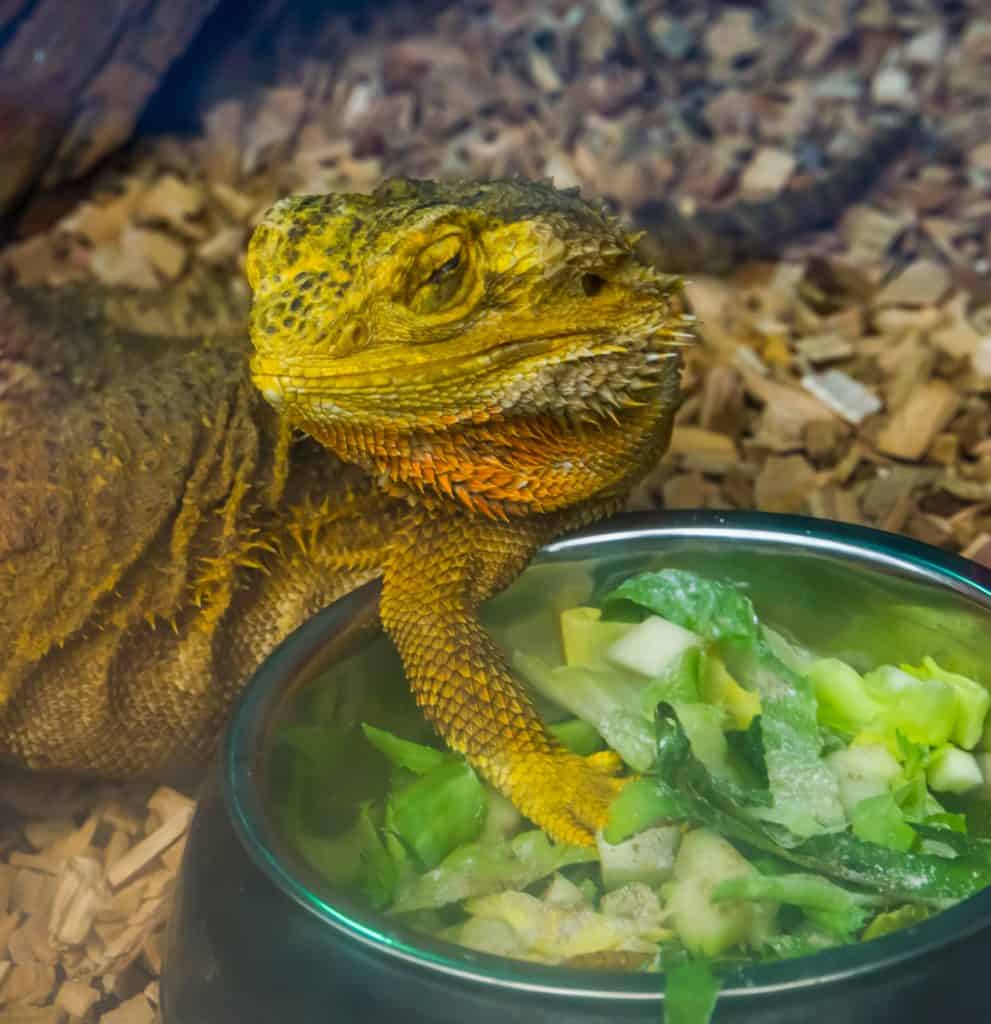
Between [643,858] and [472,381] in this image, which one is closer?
[643,858]

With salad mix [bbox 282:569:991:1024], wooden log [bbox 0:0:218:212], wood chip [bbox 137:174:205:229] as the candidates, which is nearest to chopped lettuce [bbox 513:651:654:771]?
salad mix [bbox 282:569:991:1024]

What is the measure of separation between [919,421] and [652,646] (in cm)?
132

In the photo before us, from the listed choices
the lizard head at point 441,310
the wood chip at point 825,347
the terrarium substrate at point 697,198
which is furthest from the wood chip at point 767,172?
the lizard head at point 441,310

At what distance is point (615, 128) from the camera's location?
3830mm

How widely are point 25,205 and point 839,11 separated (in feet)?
8.19

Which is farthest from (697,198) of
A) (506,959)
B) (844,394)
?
(506,959)

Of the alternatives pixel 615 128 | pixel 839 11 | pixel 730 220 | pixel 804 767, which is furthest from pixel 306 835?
pixel 839 11

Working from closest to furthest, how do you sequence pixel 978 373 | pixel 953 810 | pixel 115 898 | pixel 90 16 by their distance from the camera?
1. pixel 953 810
2. pixel 115 898
3. pixel 978 373
4. pixel 90 16

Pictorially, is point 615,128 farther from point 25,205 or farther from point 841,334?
point 25,205

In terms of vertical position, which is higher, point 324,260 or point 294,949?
point 324,260

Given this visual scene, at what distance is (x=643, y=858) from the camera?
1.47 m

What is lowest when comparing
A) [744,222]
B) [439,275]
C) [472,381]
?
[744,222]

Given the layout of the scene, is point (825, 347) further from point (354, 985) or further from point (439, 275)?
point (354, 985)

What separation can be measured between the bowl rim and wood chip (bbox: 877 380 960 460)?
100 centimetres
